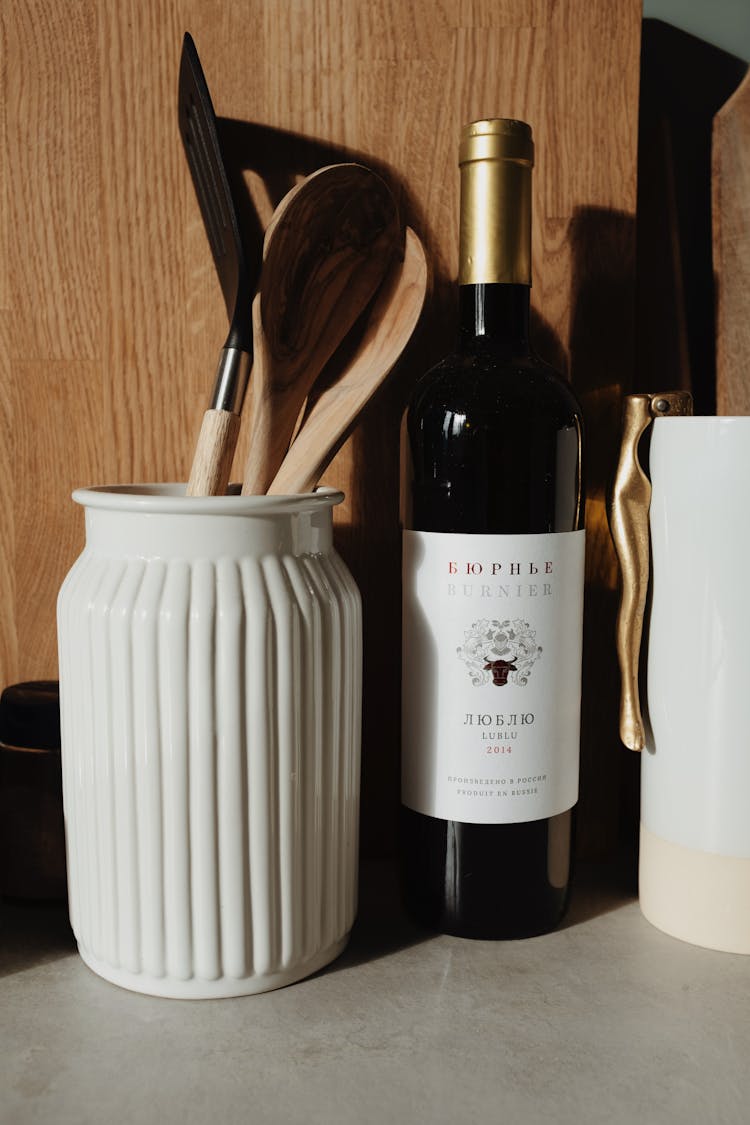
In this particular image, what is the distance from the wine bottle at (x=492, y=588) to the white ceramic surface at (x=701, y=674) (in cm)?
5

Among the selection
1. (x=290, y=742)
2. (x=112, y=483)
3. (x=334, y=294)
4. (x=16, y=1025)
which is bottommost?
(x=16, y=1025)

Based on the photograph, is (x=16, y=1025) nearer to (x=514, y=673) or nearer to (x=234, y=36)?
(x=514, y=673)

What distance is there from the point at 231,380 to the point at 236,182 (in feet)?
0.53

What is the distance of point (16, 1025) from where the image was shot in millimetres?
495

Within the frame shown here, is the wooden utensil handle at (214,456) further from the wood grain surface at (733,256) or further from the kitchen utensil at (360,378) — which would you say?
the wood grain surface at (733,256)

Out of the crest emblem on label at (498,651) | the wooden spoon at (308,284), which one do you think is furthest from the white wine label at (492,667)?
the wooden spoon at (308,284)

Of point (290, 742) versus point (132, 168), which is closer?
point (290, 742)

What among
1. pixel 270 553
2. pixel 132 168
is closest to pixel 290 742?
pixel 270 553

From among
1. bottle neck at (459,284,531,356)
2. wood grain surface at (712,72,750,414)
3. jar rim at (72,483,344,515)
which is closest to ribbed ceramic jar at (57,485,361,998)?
jar rim at (72,483,344,515)

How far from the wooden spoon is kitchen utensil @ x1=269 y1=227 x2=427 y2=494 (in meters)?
0.01

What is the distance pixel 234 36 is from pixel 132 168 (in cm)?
10

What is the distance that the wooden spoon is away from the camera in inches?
22.7

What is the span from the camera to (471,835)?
0.56 meters

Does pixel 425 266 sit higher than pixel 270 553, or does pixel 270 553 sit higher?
pixel 425 266
